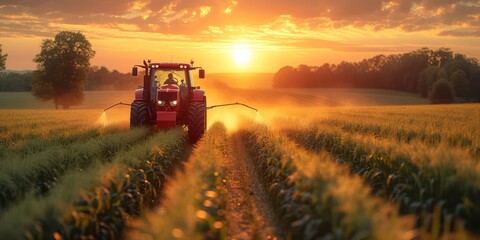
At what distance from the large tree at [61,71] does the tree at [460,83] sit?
168 ft

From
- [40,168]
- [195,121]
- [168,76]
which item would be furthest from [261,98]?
[40,168]

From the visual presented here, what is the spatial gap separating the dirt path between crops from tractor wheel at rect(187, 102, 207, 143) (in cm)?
350

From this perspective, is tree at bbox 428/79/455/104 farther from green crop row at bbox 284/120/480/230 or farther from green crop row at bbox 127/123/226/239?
green crop row at bbox 127/123/226/239

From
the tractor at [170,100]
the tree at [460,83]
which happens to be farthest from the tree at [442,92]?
the tractor at [170,100]

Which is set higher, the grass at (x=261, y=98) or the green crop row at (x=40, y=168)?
the green crop row at (x=40, y=168)

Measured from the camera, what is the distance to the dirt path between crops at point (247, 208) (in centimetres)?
837

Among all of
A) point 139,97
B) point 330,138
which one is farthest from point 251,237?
point 139,97

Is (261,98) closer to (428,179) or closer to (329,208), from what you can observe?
(428,179)

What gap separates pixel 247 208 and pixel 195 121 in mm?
8751

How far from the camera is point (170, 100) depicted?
1844cm

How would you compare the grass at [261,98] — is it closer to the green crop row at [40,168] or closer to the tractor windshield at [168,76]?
the tractor windshield at [168,76]

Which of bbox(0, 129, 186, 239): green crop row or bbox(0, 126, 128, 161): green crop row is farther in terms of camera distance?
bbox(0, 126, 128, 161): green crop row

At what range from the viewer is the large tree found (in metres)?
59.7

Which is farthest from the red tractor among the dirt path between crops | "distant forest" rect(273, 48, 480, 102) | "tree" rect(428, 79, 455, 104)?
"distant forest" rect(273, 48, 480, 102)
